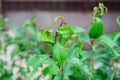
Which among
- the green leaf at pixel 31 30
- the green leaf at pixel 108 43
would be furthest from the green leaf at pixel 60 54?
the green leaf at pixel 31 30

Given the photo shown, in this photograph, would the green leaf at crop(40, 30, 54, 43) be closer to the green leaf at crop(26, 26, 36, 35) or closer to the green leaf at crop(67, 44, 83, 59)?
the green leaf at crop(67, 44, 83, 59)

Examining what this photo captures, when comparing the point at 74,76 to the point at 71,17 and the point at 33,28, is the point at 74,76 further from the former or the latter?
the point at 71,17

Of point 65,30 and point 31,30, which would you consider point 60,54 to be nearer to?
point 65,30

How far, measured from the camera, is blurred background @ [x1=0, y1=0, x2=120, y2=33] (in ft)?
10.8

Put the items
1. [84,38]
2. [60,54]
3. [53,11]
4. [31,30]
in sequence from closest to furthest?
[60,54], [84,38], [31,30], [53,11]

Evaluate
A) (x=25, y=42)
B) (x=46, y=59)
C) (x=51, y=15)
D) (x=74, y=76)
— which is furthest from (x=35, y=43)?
(x=51, y=15)

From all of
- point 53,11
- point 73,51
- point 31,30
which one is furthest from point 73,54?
point 53,11

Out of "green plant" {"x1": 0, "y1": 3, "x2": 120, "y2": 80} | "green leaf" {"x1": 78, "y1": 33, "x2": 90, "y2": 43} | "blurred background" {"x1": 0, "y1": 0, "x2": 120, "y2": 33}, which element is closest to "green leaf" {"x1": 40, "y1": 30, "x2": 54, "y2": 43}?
"green plant" {"x1": 0, "y1": 3, "x2": 120, "y2": 80}

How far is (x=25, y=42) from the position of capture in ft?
6.24

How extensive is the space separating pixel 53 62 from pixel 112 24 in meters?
2.34

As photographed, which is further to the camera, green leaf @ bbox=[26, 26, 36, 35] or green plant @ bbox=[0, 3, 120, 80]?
green leaf @ bbox=[26, 26, 36, 35]

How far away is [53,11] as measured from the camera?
10.9ft

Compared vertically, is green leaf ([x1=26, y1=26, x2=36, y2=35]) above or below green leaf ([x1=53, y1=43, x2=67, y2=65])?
below

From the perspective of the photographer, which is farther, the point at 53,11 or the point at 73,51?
the point at 53,11
